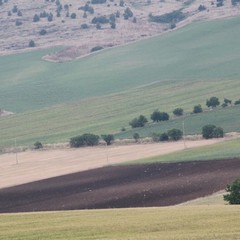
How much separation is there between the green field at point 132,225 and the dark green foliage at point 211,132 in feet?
174

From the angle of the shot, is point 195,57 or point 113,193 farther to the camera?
point 195,57

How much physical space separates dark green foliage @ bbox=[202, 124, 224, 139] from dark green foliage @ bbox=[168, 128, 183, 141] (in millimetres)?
2552

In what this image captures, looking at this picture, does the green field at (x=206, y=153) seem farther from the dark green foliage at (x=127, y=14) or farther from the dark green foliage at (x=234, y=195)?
the dark green foliage at (x=127, y=14)

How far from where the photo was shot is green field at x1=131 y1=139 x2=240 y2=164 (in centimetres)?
8600

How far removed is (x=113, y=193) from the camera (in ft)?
229

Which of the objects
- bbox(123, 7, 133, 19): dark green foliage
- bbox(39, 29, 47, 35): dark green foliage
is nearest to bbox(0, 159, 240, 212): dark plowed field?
bbox(39, 29, 47, 35): dark green foliage

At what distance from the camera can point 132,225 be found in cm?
4166

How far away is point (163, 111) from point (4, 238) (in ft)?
277

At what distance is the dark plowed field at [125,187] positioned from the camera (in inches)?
2586

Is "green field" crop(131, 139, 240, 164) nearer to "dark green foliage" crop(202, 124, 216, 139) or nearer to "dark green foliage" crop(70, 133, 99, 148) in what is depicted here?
"dark green foliage" crop(202, 124, 216, 139)

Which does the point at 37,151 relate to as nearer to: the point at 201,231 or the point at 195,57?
the point at 195,57

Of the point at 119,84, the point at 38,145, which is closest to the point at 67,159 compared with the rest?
the point at 38,145

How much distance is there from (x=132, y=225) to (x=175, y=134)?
62.2 meters

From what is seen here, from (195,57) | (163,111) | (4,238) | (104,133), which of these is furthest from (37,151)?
(4,238)
